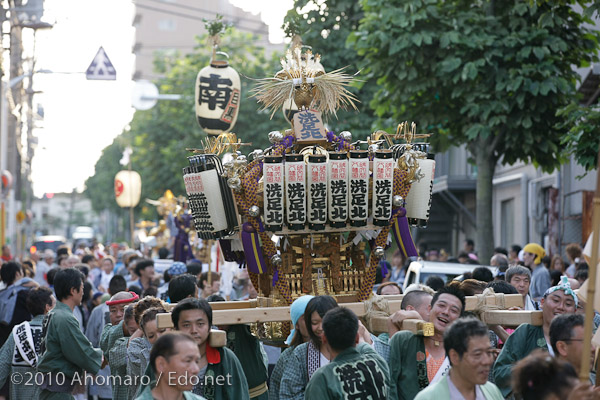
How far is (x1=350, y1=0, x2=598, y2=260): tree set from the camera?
1522 centimetres

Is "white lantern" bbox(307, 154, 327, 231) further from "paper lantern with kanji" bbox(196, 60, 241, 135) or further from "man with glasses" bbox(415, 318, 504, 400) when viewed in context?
"paper lantern with kanji" bbox(196, 60, 241, 135)

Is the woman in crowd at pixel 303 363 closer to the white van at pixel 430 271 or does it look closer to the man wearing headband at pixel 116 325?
the man wearing headband at pixel 116 325

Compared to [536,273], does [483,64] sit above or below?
above

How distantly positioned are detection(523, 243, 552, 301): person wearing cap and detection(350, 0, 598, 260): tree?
2.33m

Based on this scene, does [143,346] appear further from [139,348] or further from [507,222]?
[507,222]

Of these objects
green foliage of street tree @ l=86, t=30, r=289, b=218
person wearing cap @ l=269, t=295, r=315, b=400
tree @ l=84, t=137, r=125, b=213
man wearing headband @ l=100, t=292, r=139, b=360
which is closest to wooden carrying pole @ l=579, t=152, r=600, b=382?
person wearing cap @ l=269, t=295, r=315, b=400

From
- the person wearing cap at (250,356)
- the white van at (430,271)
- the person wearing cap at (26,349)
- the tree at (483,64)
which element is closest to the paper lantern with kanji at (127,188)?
the tree at (483,64)

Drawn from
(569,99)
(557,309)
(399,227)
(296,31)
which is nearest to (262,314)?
(399,227)

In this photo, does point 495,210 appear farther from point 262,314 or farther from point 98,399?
point 262,314

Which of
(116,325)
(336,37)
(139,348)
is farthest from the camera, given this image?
(336,37)

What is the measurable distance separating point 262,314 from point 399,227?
65.6 inches

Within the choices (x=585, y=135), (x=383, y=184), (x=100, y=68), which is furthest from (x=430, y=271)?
(x=100, y=68)

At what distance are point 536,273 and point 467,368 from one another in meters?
8.80

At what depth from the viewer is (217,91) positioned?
1378 centimetres
